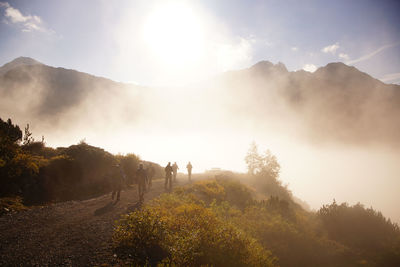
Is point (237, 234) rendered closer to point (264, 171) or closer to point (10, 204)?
point (10, 204)

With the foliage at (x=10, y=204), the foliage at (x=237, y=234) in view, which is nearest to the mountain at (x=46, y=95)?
the foliage at (x=10, y=204)

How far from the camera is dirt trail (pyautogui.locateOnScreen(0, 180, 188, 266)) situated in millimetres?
5305

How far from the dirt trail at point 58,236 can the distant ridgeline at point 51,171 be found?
13.0 feet

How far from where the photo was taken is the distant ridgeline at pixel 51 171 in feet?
38.5

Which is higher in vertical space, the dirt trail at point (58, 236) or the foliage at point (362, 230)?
the dirt trail at point (58, 236)

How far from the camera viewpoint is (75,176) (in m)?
16.1

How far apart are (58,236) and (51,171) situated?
1022 centimetres

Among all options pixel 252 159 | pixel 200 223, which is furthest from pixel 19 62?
pixel 200 223

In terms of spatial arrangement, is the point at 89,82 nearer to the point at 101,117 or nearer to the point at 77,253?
the point at 101,117

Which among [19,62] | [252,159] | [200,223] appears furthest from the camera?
[19,62]

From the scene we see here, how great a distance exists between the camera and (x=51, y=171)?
14469 mm

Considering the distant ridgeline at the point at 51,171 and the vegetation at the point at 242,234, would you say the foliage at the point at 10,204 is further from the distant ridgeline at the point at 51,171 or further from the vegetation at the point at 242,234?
the vegetation at the point at 242,234

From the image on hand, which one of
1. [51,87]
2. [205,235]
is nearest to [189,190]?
[205,235]

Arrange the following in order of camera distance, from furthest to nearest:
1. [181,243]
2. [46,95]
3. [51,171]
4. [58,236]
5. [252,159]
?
[46,95] < [252,159] < [51,171] < [58,236] < [181,243]
